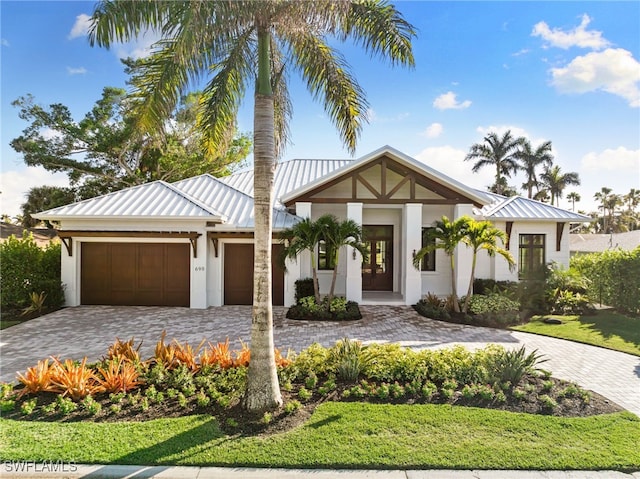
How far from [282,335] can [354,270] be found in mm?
5036

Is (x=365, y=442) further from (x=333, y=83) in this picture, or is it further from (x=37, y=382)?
(x=333, y=83)

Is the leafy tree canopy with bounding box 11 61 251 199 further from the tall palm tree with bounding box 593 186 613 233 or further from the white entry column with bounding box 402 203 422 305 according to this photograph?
the tall palm tree with bounding box 593 186 613 233

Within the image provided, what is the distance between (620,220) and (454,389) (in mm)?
72620

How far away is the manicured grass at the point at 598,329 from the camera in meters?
9.70

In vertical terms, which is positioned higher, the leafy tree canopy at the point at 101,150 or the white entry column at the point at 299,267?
the leafy tree canopy at the point at 101,150

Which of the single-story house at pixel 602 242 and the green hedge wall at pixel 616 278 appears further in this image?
the single-story house at pixel 602 242

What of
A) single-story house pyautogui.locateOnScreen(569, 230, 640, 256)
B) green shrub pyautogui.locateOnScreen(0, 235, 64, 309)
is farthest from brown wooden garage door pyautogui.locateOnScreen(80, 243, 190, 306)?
single-story house pyautogui.locateOnScreen(569, 230, 640, 256)

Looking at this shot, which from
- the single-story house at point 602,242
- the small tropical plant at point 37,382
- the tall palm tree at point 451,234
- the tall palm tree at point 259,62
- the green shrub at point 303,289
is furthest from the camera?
the single-story house at point 602,242

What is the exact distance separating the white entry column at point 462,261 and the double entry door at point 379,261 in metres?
3.47

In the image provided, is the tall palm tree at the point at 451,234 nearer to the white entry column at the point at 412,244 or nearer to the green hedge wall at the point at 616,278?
the white entry column at the point at 412,244

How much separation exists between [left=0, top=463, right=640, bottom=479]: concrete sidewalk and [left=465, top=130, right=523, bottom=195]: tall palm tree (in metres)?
37.3

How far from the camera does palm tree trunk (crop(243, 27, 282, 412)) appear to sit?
5508mm

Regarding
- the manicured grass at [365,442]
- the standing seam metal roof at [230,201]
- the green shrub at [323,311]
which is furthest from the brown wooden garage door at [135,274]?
the manicured grass at [365,442]

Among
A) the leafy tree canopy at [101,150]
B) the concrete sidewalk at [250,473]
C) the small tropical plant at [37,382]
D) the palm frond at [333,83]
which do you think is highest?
the leafy tree canopy at [101,150]
